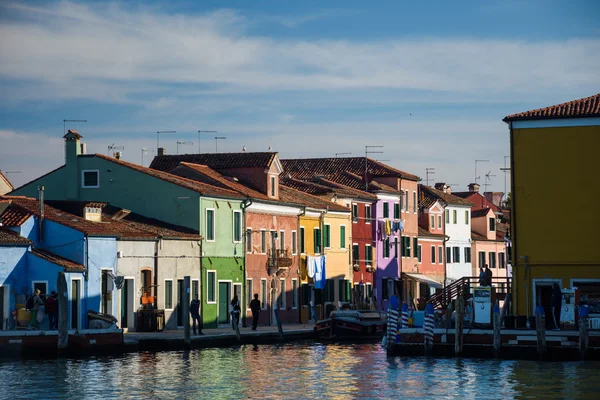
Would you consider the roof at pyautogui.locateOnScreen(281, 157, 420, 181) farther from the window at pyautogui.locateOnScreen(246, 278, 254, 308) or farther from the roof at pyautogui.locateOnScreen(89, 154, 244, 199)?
the roof at pyautogui.locateOnScreen(89, 154, 244, 199)

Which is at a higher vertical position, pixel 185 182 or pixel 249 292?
pixel 185 182

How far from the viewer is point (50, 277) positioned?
148 ft

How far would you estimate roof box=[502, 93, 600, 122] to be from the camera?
4488cm

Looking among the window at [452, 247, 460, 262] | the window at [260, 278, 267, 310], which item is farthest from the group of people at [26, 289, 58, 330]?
the window at [452, 247, 460, 262]

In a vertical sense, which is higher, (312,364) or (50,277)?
(50,277)

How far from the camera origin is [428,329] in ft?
139

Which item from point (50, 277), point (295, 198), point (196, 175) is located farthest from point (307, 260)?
point (50, 277)

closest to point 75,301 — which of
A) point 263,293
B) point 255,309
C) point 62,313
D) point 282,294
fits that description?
point 62,313

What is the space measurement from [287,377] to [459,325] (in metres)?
7.23

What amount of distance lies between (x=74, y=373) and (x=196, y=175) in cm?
2576

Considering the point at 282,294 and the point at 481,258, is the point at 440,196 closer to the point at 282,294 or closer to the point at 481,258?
the point at 481,258

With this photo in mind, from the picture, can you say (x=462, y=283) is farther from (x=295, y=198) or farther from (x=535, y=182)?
(x=295, y=198)

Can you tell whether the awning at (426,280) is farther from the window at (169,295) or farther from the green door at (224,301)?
the window at (169,295)

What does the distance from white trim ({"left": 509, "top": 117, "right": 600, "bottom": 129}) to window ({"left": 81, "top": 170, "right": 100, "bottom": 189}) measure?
19.0 metres
